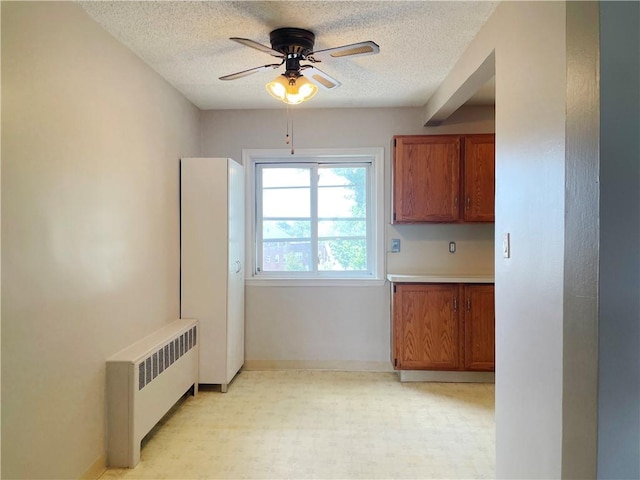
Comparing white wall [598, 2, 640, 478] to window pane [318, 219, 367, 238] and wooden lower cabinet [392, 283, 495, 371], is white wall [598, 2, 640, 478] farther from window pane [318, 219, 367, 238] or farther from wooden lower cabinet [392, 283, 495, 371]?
window pane [318, 219, 367, 238]

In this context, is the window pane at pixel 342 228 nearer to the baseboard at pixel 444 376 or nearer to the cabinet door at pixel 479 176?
the cabinet door at pixel 479 176

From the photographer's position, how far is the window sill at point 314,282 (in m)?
3.74

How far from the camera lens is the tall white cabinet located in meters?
3.18

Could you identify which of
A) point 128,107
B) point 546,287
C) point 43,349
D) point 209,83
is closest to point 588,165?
point 546,287

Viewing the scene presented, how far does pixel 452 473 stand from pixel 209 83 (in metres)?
3.07

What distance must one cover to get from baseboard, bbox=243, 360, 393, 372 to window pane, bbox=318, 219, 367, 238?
4.00ft

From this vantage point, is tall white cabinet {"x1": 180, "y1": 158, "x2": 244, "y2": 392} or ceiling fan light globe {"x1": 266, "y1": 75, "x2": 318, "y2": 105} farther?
tall white cabinet {"x1": 180, "y1": 158, "x2": 244, "y2": 392}

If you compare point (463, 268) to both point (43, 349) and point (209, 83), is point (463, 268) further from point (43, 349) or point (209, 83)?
point (43, 349)

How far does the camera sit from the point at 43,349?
1.70m

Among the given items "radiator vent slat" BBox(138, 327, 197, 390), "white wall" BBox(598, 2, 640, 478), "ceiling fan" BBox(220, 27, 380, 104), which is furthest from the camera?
"radiator vent slat" BBox(138, 327, 197, 390)

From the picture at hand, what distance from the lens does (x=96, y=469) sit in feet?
6.83

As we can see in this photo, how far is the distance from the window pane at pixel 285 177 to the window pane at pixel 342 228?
1.44 feet

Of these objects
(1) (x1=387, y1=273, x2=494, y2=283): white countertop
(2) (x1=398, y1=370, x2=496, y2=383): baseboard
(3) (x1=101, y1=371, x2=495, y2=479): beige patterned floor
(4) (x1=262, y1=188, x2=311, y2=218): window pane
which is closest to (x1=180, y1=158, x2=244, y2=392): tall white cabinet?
(3) (x1=101, y1=371, x2=495, y2=479): beige patterned floor

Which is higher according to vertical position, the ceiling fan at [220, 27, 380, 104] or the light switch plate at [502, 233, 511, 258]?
the ceiling fan at [220, 27, 380, 104]
